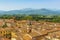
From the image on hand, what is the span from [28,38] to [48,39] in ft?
7.13

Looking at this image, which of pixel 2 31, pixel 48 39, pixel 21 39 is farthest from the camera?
pixel 2 31

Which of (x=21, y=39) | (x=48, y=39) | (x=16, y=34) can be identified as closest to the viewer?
(x=48, y=39)

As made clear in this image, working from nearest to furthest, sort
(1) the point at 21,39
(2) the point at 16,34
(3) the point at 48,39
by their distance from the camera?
(3) the point at 48,39 → (1) the point at 21,39 → (2) the point at 16,34

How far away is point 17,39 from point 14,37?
3.00ft

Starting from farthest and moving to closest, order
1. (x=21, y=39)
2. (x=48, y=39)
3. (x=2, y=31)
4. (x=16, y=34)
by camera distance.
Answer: (x=2, y=31), (x=16, y=34), (x=21, y=39), (x=48, y=39)

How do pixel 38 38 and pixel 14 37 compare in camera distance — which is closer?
pixel 38 38

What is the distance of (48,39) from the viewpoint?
1505 cm

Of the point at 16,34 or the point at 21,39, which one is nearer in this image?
the point at 21,39

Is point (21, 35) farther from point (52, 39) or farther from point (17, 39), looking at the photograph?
point (52, 39)

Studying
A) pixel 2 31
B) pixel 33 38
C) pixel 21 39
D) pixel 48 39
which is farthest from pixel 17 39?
pixel 2 31

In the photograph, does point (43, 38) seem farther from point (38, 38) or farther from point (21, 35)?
point (21, 35)

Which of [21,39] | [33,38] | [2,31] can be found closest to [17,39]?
[21,39]

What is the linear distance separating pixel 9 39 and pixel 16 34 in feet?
4.44

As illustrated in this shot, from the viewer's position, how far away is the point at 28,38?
16453 millimetres
